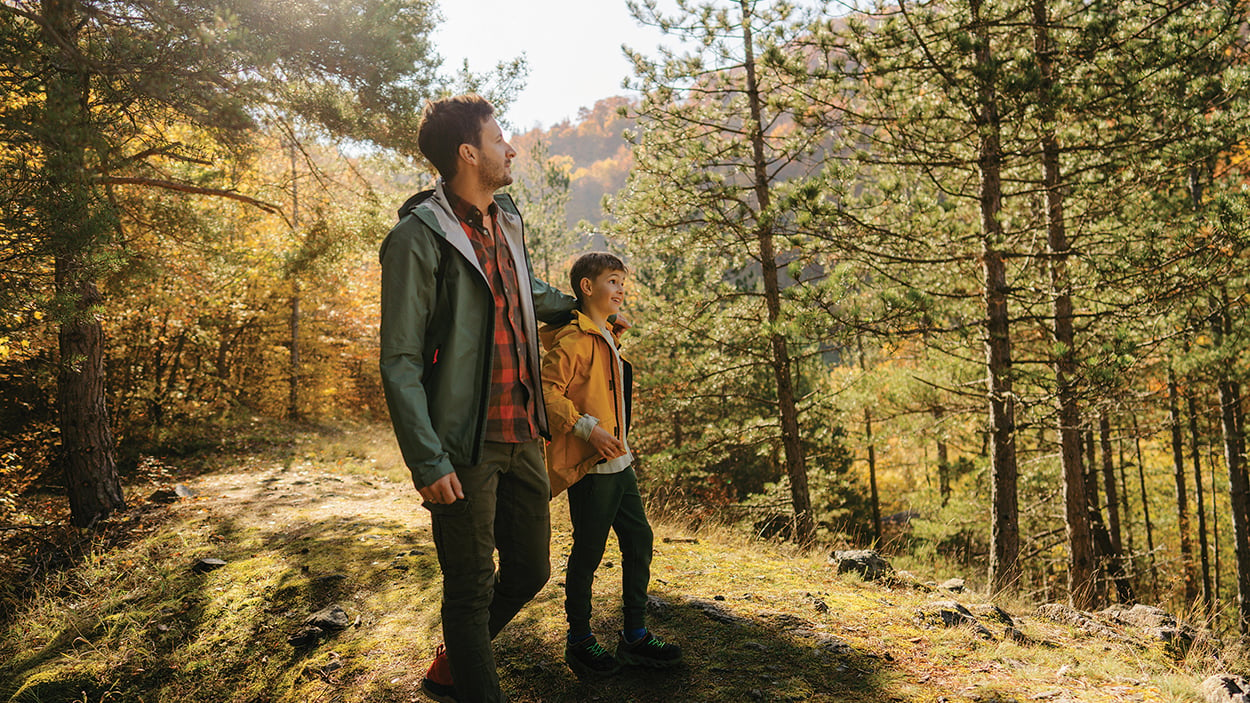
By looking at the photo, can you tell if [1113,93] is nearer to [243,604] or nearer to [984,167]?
[984,167]

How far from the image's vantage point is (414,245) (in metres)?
1.87

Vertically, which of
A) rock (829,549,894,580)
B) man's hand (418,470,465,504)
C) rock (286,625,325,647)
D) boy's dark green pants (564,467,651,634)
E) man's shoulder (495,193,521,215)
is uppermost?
man's shoulder (495,193,521,215)

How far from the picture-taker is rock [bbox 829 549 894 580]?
4.41 m

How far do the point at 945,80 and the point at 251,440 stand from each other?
12369mm

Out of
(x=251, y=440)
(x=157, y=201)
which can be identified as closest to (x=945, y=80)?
(x=157, y=201)

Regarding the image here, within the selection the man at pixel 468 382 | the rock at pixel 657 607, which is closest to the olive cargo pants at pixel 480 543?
the man at pixel 468 382

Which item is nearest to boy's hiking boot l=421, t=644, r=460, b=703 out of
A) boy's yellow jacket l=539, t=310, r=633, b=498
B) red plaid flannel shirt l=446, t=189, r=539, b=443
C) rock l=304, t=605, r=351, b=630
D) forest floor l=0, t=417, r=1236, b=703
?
forest floor l=0, t=417, r=1236, b=703

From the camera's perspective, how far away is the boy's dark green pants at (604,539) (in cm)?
246

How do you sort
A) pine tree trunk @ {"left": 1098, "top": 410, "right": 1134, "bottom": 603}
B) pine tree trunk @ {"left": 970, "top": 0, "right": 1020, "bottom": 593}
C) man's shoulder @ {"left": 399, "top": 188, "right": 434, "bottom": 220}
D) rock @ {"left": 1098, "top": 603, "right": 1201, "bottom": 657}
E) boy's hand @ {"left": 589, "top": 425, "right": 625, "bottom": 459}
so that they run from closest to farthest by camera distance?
man's shoulder @ {"left": 399, "top": 188, "right": 434, "bottom": 220}, boy's hand @ {"left": 589, "top": 425, "right": 625, "bottom": 459}, rock @ {"left": 1098, "top": 603, "right": 1201, "bottom": 657}, pine tree trunk @ {"left": 970, "top": 0, "right": 1020, "bottom": 593}, pine tree trunk @ {"left": 1098, "top": 410, "right": 1134, "bottom": 603}

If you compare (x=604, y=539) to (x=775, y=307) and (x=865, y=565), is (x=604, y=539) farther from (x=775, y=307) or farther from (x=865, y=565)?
(x=775, y=307)

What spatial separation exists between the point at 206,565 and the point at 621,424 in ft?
12.4

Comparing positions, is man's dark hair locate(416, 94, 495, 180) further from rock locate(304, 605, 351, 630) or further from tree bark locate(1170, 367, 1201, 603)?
tree bark locate(1170, 367, 1201, 603)

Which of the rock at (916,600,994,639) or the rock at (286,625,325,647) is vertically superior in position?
the rock at (286,625,325,647)

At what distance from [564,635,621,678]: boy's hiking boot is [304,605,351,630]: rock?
1.55 m
